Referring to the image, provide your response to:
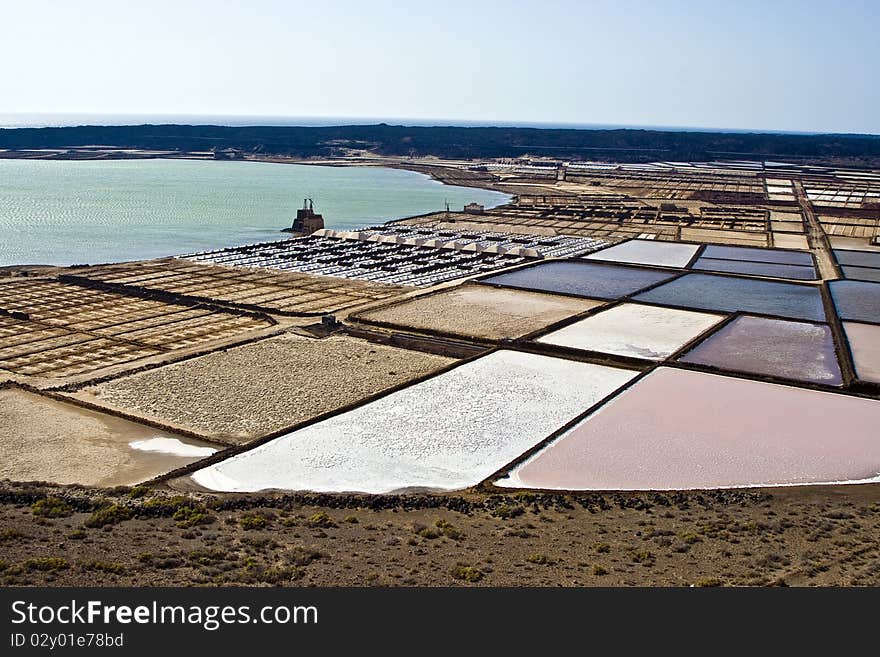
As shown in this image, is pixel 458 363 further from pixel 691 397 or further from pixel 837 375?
pixel 837 375

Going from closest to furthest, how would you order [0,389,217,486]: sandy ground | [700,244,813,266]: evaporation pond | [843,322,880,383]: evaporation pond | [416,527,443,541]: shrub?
[416,527,443,541]: shrub
[0,389,217,486]: sandy ground
[843,322,880,383]: evaporation pond
[700,244,813,266]: evaporation pond

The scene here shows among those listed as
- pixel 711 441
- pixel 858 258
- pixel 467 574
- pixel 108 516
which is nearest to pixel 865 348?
pixel 711 441

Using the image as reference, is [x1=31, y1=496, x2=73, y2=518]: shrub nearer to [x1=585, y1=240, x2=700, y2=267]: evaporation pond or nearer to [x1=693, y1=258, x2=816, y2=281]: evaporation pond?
[x1=585, y1=240, x2=700, y2=267]: evaporation pond

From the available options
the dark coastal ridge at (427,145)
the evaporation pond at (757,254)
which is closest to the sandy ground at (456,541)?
the evaporation pond at (757,254)

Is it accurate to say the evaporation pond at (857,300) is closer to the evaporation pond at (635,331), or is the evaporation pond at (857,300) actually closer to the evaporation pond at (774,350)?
the evaporation pond at (774,350)

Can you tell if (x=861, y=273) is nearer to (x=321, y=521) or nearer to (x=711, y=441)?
(x=711, y=441)

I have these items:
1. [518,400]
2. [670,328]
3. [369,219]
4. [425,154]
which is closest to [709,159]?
[425,154]

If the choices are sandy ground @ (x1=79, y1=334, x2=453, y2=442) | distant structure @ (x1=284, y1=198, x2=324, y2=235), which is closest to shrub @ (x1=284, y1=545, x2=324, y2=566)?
sandy ground @ (x1=79, y1=334, x2=453, y2=442)

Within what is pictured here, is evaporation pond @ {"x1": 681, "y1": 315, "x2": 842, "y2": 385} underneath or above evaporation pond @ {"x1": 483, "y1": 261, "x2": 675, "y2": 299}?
underneath
